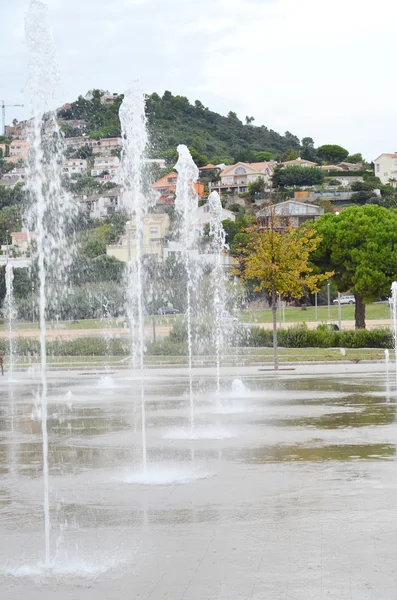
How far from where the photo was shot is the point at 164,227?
4023 inches

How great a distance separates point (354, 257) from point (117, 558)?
40.2 metres

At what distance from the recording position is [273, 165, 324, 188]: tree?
156m

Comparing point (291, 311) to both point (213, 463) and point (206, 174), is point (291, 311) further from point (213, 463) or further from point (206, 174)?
point (206, 174)

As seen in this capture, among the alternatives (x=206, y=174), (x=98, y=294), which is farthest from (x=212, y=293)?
(x=206, y=174)

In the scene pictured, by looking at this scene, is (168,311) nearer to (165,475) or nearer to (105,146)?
(165,475)

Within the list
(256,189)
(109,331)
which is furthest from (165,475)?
(256,189)

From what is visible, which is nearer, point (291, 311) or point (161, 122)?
point (291, 311)

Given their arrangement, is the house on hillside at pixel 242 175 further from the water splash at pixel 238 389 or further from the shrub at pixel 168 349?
the water splash at pixel 238 389

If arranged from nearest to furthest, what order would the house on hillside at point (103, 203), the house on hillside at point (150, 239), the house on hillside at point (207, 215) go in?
the house on hillside at point (150, 239) → the house on hillside at point (207, 215) → the house on hillside at point (103, 203)

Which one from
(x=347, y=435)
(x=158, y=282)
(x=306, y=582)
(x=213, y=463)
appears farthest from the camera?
(x=158, y=282)

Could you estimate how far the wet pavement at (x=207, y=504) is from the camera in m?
7.23

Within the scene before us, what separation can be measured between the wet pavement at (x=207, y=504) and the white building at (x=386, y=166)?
580ft

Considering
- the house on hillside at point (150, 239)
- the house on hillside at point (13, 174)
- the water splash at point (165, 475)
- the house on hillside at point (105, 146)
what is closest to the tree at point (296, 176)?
the house on hillside at point (105, 146)

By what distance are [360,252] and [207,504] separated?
1503 inches
